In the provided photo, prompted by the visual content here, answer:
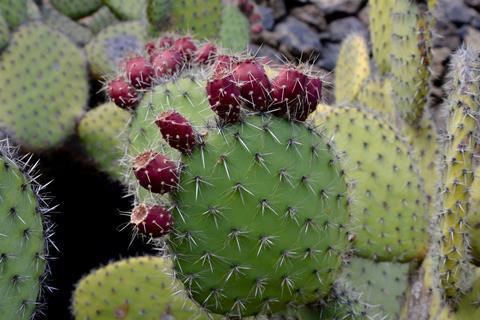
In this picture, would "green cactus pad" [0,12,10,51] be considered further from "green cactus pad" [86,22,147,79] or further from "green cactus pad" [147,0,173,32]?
"green cactus pad" [147,0,173,32]

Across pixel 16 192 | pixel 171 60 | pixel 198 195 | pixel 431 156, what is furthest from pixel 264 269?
pixel 431 156

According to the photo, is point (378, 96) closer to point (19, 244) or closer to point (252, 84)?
point (252, 84)

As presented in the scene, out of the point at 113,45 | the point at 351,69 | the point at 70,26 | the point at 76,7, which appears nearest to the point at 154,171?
the point at 351,69

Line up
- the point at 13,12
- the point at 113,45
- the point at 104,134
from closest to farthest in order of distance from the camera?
the point at 104,134 → the point at 13,12 → the point at 113,45

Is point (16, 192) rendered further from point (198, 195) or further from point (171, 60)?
point (171, 60)

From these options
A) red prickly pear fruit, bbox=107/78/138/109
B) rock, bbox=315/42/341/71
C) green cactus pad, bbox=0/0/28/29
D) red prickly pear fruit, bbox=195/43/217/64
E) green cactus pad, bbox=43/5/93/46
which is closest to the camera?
red prickly pear fruit, bbox=107/78/138/109

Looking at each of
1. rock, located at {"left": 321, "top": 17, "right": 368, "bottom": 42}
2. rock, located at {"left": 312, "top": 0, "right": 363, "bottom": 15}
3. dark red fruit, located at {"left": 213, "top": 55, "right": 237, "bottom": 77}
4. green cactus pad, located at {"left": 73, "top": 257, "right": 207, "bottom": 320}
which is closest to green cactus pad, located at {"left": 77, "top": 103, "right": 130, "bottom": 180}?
green cactus pad, located at {"left": 73, "top": 257, "right": 207, "bottom": 320}
